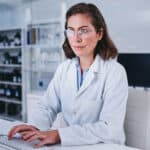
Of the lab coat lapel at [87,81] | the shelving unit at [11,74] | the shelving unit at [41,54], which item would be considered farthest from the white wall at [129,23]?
the lab coat lapel at [87,81]

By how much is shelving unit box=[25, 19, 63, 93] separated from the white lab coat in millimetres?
2839

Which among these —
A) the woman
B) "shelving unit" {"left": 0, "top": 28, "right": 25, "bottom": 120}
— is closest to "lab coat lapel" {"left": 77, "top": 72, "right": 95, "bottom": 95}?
the woman

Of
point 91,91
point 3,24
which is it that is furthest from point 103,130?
point 3,24

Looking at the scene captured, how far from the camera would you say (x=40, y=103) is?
1208mm

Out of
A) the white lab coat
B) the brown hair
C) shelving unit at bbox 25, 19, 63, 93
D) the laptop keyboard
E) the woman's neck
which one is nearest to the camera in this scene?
the laptop keyboard

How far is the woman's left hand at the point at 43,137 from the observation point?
2.83 feet

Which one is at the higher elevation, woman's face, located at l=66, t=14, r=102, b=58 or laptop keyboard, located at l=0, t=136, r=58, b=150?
woman's face, located at l=66, t=14, r=102, b=58

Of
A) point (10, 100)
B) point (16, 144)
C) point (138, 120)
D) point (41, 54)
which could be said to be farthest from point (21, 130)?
point (10, 100)

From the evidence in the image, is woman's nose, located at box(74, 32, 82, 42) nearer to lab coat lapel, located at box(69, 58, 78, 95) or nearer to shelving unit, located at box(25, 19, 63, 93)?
Result: lab coat lapel, located at box(69, 58, 78, 95)

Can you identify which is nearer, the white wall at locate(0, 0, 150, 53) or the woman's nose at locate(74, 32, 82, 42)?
the woman's nose at locate(74, 32, 82, 42)

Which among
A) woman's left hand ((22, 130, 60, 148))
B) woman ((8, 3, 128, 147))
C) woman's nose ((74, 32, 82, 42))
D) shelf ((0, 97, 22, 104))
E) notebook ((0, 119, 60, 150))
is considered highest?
woman's nose ((74, 32, 82, 42))

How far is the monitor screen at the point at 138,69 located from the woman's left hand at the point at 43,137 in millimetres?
1925

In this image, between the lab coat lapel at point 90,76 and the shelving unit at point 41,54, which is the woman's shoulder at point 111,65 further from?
the shelving unit at point 41,54

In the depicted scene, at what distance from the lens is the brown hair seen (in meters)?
1.05
